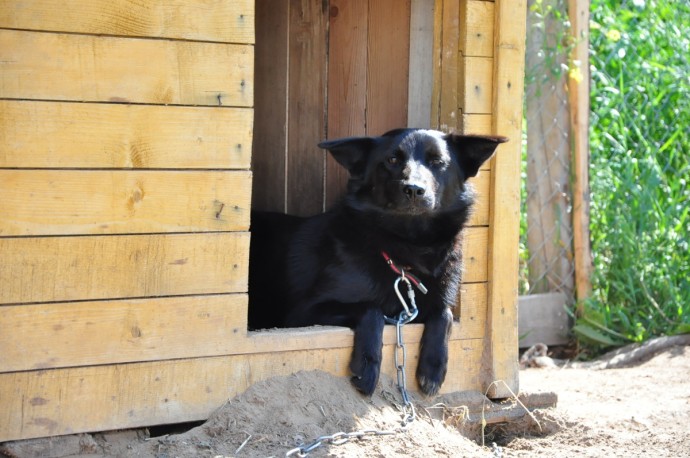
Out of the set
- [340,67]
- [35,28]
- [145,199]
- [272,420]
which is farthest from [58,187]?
[340,67]

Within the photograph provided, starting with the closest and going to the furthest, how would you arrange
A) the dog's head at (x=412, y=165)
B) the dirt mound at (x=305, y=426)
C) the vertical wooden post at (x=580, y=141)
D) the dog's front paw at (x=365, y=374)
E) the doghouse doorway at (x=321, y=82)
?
1. the dirt mound at (x=305, y=426)
2. the dog's front paw at (x=365, y=374)
3. the dog's head at (x=412, y=165)
4. the doghouse doorway at (x=321, y=82)
5. the vertical wooden post at (x=580, y=141)

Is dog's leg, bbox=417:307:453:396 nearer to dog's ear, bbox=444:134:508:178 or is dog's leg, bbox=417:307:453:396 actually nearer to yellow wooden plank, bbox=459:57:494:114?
dog's ear, bbox=444:134:508:178

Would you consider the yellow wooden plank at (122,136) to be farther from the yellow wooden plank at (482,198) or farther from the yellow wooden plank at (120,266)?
the yellow wooden plank at (482,198)

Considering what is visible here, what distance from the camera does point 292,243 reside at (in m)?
4.30

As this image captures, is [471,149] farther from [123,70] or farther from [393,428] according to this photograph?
[123,70]

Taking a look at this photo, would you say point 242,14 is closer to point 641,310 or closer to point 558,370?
point 558,370

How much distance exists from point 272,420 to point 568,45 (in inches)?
124

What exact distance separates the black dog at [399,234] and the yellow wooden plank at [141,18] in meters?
0.73

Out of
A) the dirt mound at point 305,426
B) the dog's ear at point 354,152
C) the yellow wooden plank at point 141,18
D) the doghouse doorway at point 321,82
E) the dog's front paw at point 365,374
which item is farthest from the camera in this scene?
the doghouse doorway at point 321,82

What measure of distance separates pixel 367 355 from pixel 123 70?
1.43m

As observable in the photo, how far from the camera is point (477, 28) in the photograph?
12.3ft

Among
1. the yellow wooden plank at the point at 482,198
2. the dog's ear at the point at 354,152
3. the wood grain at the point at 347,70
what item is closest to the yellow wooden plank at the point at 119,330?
the dog's ear at the point at 354,152

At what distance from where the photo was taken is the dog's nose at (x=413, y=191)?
355 cm

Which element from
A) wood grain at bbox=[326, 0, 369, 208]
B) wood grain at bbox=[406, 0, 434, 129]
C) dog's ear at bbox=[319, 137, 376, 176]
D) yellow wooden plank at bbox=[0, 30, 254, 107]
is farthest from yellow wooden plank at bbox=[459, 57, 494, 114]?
yellow wooden plank at bbox=[0, 30, 254, 107]
